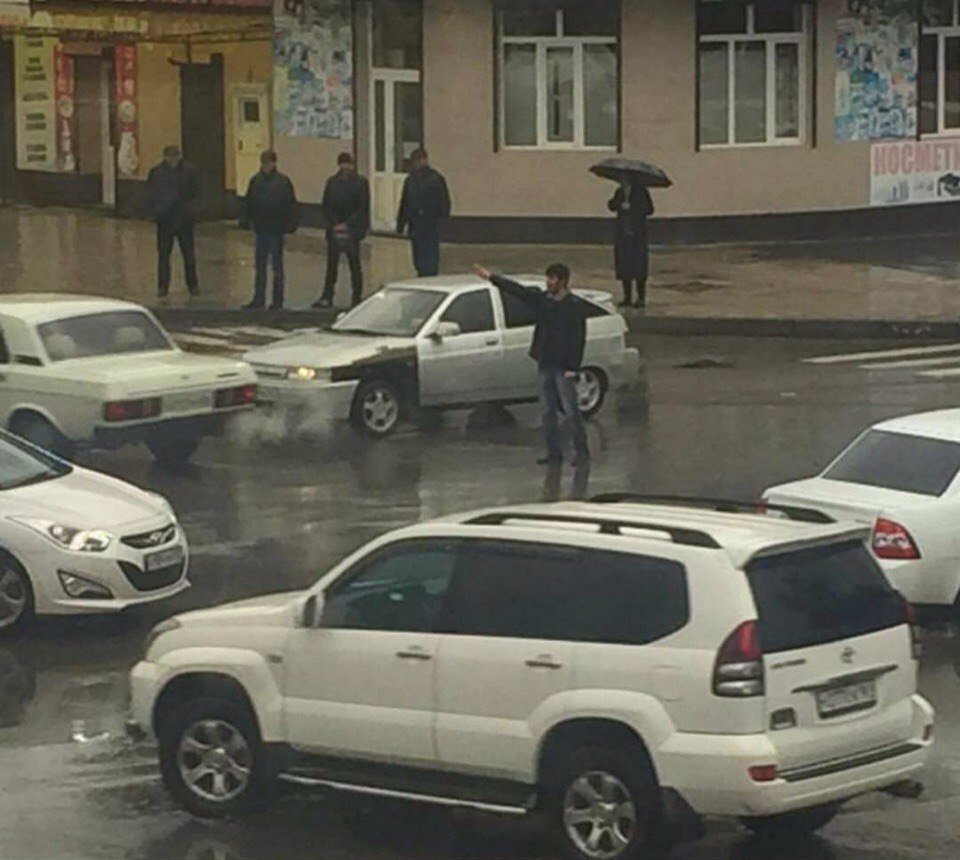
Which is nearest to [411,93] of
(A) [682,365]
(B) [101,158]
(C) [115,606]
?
(B) [101,158]

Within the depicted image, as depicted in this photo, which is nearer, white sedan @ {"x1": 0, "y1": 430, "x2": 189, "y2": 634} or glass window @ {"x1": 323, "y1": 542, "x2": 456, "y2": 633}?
glass window @ {"x1": 323, "y1": 542, "x2": 456, "y2": 633}

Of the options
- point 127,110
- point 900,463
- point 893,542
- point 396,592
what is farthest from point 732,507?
point 127,110

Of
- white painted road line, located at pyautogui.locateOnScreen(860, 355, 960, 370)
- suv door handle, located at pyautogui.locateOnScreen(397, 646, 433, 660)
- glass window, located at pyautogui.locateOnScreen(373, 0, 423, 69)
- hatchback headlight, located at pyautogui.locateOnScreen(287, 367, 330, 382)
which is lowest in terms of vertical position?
suv door handle, located at pyautogui.locateOnScreen(397, 646, 433, 660)

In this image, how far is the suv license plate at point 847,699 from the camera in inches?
452

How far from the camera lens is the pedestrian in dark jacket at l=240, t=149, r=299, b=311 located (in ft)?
102

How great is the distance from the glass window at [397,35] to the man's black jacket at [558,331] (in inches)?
630

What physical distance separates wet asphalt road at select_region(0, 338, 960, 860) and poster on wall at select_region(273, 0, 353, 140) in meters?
10.4

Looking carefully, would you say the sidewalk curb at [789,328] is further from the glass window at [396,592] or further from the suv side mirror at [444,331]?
the glass window at [396,592]

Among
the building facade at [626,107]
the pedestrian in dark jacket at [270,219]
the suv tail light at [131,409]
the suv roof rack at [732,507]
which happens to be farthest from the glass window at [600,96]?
the suv roof rack at [732,507]

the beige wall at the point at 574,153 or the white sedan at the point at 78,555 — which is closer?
the white sedan at the point at 78,555

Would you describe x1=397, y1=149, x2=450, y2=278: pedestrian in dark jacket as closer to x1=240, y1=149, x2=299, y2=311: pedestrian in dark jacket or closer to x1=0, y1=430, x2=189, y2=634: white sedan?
x1=240, y1=149, x2=299, y2=311: pedestrian in dark jacket

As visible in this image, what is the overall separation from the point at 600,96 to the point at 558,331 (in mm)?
15776

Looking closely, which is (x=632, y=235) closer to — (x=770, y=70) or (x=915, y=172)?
(x=770, y=70)

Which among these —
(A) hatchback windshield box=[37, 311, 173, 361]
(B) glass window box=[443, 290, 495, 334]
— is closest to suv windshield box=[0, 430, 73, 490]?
(A) hatchback windshield box=[37, 311, 173, 361]
